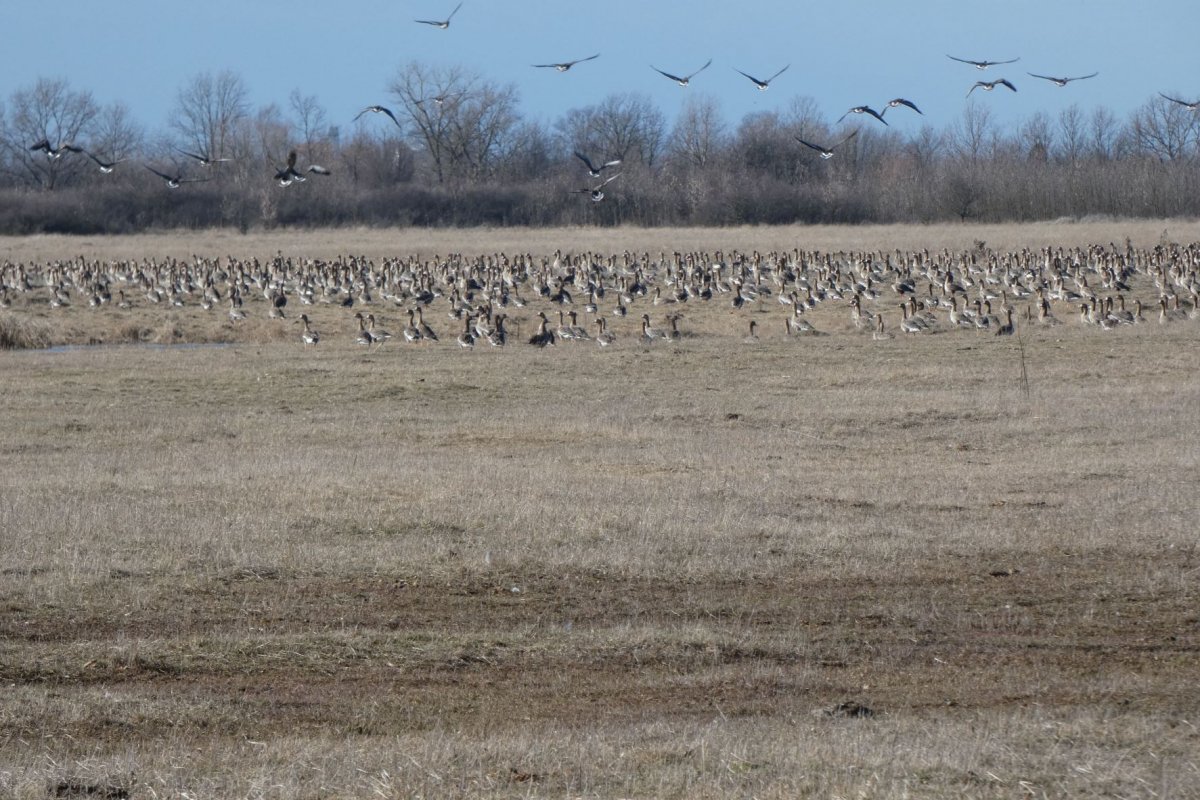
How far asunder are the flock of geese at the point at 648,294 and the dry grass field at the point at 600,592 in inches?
405

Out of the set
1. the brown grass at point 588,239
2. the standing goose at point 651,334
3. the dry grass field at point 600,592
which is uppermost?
the brown grass at point 588,239

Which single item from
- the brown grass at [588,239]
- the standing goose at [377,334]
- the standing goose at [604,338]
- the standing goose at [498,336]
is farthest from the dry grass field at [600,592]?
the brown grass at [588,239]

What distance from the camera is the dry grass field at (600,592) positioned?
6.22 m

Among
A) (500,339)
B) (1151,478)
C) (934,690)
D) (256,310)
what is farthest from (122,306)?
(934,690)

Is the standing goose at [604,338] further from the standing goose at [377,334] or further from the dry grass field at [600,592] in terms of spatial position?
the dry grass field at [600,592]

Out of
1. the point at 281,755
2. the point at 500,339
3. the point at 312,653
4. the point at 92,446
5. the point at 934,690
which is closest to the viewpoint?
the point at 281,755

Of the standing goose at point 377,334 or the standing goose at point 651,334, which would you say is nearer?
the standing goose at point 651,334

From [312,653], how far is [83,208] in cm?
7123

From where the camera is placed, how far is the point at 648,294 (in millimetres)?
40281

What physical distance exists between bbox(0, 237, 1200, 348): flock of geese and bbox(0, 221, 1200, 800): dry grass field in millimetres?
10289

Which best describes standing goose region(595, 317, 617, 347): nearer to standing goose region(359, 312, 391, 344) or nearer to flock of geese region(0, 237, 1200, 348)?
flock of geese region(0, 237, 1200, 348)

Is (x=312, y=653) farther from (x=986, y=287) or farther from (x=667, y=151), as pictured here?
(x=667, y=151)

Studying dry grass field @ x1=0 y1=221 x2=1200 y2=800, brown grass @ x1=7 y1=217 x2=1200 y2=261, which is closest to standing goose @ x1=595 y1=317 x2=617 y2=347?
dry grass field @ x1=0 y1=221 x2=1200 y2=800

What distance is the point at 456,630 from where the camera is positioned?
912cm
